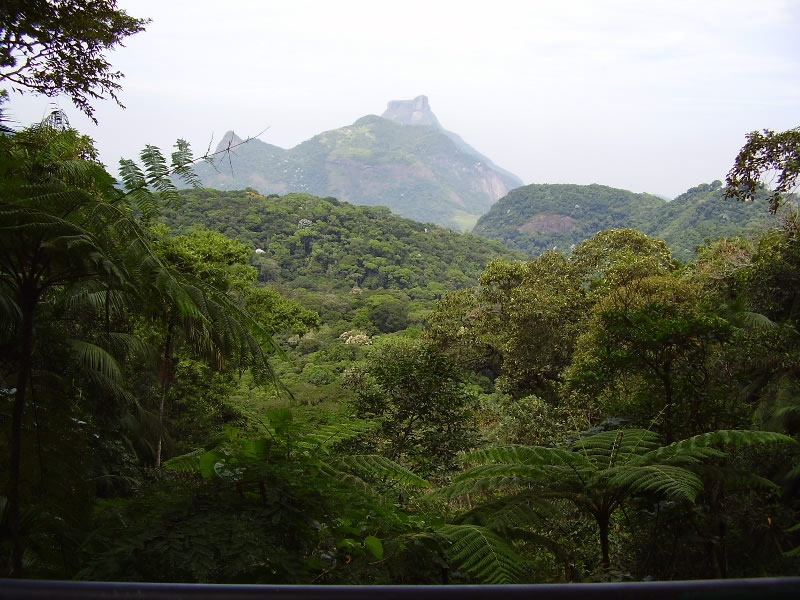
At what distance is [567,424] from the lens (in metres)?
9.59

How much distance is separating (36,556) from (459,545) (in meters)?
1.54

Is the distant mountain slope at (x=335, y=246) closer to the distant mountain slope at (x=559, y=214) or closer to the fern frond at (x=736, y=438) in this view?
the distant mountain slope at (x=559, y=214)

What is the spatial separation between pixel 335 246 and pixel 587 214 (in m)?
40.3

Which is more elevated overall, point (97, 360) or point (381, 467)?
point (97, 360)

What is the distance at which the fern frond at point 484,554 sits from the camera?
6.97 ft

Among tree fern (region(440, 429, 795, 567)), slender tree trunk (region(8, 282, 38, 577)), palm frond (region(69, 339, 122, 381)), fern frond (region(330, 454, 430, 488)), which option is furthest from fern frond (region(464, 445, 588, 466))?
palm frond (region(69, 339, 122, 381))

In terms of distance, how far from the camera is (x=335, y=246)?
2189 inches

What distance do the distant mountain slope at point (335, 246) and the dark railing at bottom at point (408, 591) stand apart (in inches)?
1732

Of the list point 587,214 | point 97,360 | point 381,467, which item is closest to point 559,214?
point 587,214

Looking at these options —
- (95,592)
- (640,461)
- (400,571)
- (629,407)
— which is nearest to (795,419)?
(629,407)

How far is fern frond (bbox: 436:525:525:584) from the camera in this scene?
2125 millimetres

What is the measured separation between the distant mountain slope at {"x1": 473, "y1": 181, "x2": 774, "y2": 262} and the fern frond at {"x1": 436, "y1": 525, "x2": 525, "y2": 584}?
46323 mm

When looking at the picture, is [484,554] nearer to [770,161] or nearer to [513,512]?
[513,512]

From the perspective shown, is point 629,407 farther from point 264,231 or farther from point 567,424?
point 264,231
